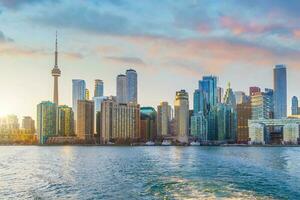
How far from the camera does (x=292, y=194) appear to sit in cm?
5684

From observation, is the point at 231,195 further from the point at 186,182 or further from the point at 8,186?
the point at 8,186

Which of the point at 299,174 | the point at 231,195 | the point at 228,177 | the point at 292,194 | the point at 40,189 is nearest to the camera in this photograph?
the point at 231,195

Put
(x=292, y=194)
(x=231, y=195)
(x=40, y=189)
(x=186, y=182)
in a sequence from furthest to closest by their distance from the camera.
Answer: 1. (x=186, y=182)
2. (x=40, y=189)
3. (x=292, y=194)
4. (x=231, y=195)

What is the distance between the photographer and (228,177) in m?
73.9

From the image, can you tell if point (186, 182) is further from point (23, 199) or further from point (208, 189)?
point (23, 199)

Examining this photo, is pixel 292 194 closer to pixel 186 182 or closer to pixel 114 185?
pixel 186 182

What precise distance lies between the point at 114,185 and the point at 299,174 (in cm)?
3721

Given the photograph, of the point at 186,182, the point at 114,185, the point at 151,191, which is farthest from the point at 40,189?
the point at 186,182

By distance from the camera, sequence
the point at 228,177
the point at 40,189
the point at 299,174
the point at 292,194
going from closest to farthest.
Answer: the point at 292,194 → the point at 40,189 → the point at 228,177 → the point at 299,174

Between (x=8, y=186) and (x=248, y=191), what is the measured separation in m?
33.5

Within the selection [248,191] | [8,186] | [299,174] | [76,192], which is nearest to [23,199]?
[76,192]

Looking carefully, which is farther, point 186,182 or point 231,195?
point 186,182

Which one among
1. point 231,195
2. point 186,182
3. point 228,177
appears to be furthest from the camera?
point 228,177

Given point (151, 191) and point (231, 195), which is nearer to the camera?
point (231, 195)
